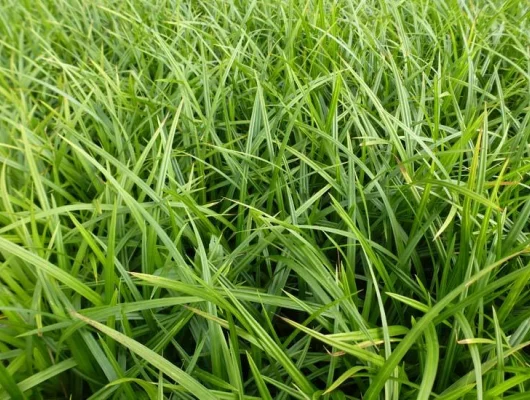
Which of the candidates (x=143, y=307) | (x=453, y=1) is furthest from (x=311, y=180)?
(x=453, y=1)

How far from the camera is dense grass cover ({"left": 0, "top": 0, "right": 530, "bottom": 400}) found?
2.48ft

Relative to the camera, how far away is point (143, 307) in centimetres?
78

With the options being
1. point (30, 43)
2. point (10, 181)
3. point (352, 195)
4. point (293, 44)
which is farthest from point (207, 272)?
point (30, 43)

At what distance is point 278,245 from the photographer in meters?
1.01

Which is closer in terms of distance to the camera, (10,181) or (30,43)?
(10,181)

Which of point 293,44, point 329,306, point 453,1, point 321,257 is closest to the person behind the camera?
point 329,306

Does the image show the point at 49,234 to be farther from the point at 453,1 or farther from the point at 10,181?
the point at 453,1

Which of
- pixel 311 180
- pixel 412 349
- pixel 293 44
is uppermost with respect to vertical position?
pixel 293 44

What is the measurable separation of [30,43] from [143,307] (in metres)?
1.49

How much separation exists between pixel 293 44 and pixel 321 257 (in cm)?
90

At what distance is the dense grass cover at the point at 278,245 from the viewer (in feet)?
2.48

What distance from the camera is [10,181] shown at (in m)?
1.19

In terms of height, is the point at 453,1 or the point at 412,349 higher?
the point at 453,1

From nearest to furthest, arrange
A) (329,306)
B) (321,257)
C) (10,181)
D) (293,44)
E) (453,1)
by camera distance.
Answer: (329,306) → (321,257) → (10,181) → (293,44) → (453,1)
